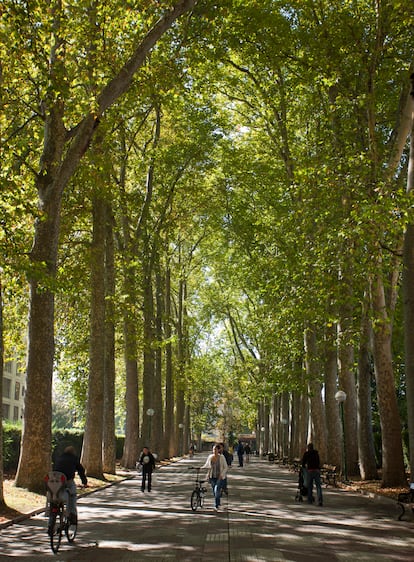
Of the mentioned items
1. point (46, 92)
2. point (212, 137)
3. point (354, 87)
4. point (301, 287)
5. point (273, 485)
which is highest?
point (212, 137)

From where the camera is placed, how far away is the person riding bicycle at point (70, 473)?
35.4ft

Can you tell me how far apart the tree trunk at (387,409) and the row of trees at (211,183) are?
61mm

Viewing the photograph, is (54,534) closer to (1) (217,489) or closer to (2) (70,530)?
(2) (70,530)

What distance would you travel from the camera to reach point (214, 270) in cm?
5306

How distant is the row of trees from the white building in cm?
3342

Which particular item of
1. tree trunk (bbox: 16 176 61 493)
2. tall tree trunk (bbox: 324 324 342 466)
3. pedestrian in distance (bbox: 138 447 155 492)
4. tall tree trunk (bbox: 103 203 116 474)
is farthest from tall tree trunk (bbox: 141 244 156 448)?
tree trunk (bbox: 16 176 61 493)

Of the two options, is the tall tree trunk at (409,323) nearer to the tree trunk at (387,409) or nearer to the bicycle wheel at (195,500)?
the tree trunk at (387,409)

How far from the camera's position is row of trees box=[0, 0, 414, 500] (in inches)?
635

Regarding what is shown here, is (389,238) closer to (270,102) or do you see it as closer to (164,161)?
(270,102)

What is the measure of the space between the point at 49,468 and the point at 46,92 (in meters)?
9.39

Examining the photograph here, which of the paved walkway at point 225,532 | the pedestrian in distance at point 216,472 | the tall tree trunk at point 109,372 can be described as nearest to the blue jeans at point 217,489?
the pedestrian in distance at point 216,472

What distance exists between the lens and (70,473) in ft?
36.5

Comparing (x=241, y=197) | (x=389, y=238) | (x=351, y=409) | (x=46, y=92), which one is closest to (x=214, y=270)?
(x=241, y=197)

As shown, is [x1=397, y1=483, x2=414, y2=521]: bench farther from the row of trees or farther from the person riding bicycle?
the person riding bicycle
